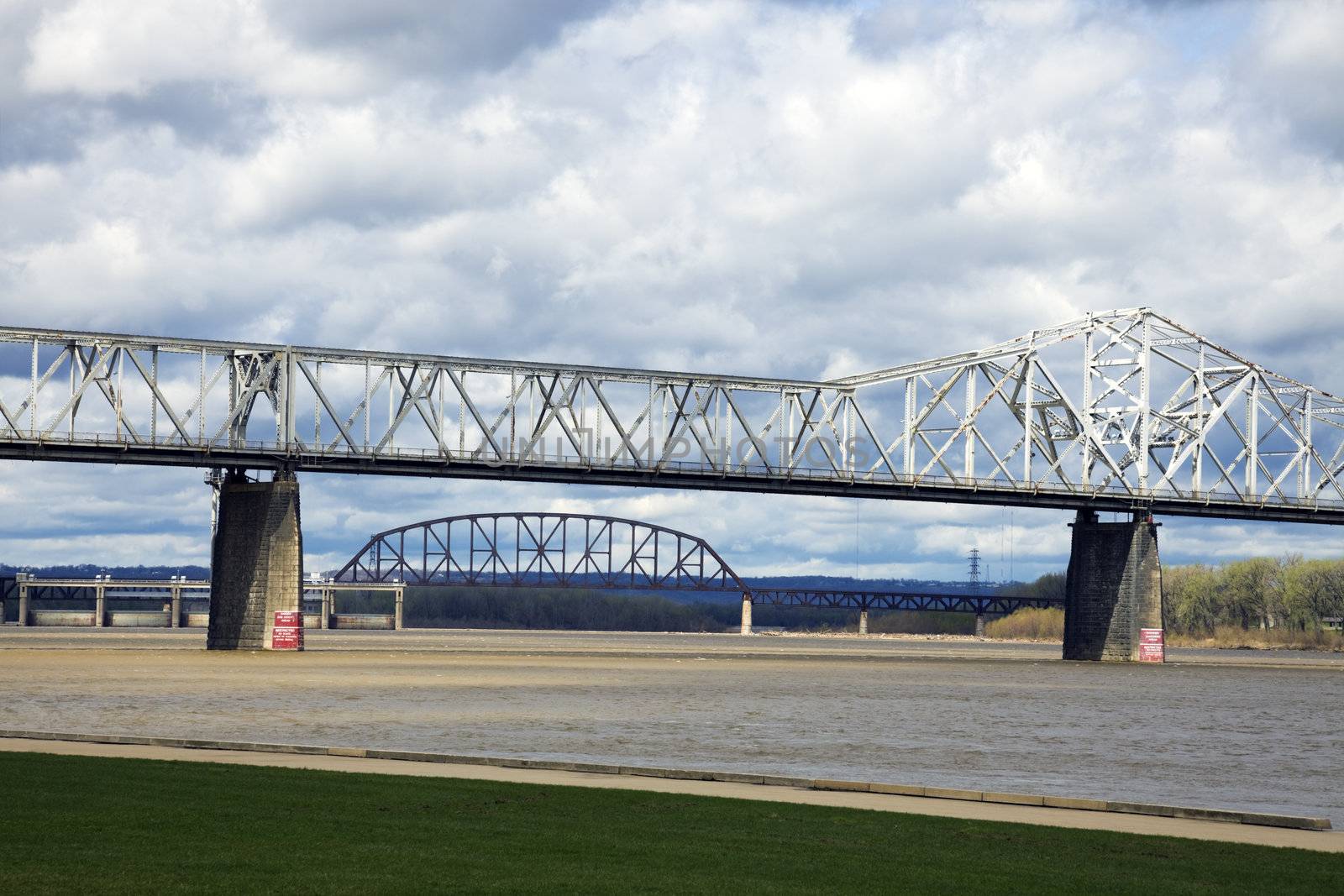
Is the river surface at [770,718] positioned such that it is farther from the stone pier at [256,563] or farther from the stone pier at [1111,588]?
the stone pier at [1111,588]

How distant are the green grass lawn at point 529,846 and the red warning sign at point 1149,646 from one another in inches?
4279

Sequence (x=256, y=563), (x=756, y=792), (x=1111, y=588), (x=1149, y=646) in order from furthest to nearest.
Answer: (x=1111, y=588)
(x=1149, y=646)
(x=256, y=563)
(x=756, y=792)

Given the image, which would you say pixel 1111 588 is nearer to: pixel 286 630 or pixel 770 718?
pixel 286 630

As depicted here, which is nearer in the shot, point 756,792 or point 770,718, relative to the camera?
point 756,792

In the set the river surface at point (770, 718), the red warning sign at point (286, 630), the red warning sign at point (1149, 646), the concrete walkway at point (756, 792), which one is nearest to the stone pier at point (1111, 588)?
the red warning sign at point (1149, 646)

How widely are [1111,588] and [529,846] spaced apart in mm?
116169

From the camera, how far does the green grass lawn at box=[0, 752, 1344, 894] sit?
18.0 m

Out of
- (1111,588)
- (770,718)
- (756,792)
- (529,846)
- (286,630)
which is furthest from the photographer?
A: (1111,588)

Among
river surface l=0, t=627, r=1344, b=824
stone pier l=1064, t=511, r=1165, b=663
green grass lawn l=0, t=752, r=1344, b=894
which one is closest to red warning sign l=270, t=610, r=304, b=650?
river surface l=0, t=627, r=1344, b=824

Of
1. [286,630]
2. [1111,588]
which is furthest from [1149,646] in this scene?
[286,630]

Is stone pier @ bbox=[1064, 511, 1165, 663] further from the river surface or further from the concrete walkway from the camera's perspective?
the concrete walkway

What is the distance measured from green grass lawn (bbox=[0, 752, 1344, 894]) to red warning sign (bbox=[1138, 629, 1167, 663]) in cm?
10868

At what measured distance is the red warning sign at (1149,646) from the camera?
128m

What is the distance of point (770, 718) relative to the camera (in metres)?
52.0
